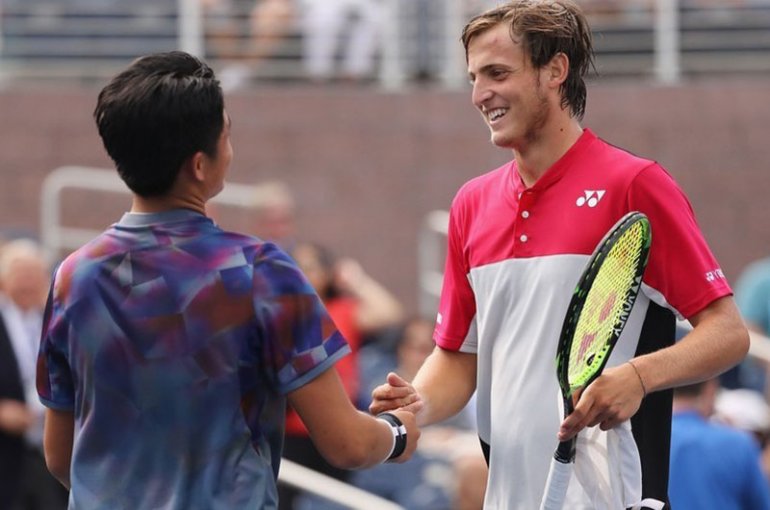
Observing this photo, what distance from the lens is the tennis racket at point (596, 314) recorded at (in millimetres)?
3777

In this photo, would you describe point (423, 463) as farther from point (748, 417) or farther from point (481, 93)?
point (481, 93)

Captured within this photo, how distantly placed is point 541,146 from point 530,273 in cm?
33

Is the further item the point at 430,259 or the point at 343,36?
the point at 343,36

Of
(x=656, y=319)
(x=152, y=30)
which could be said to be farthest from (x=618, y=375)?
(x=152, y=30)

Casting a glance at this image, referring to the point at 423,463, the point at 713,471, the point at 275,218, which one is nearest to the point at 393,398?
the point at 713,471

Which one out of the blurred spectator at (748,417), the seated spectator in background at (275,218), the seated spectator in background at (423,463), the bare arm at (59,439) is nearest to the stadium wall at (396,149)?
the seated spectator in background at (275,218)

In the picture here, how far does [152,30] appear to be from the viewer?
13078 mm

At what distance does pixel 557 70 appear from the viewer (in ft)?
13.9

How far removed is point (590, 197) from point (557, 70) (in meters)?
0.34

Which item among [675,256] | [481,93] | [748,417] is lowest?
[748,417]

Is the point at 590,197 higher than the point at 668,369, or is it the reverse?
the point at 590,197

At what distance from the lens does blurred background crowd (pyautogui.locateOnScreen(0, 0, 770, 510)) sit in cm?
1237

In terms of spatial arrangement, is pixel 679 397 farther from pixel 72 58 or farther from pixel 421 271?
pixel 72 58

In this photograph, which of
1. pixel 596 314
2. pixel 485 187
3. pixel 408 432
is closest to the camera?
pixel 596 314
